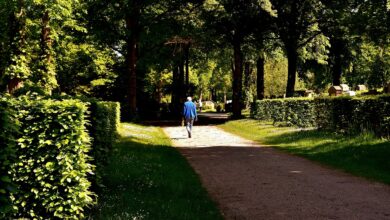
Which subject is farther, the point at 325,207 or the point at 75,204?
the point at 325,207

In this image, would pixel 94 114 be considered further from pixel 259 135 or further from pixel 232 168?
pixel 259 135

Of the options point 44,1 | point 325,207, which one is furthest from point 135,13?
point 325,207

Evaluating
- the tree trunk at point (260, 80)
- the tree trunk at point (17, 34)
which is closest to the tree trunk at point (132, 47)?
the tree trunk at point (17, 34)

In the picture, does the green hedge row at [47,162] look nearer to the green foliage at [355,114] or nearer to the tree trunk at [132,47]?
the green foliage at [355,114]

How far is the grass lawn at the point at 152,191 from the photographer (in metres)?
7.41

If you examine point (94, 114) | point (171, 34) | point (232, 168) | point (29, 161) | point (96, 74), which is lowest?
point (232, 168)

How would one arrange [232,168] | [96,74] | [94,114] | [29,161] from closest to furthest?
1. [29,161]
2. [94,114]
3. [232,168]
4. [96,74]

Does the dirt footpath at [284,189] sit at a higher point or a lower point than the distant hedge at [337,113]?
lower

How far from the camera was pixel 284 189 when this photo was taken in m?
9.85

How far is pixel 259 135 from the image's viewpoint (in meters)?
23.7

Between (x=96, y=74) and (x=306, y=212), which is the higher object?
(x=96, y=74)

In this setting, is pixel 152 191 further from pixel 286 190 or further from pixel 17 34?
pixel 17 34

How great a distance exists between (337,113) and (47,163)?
16.6 m

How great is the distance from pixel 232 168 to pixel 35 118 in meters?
7.72
